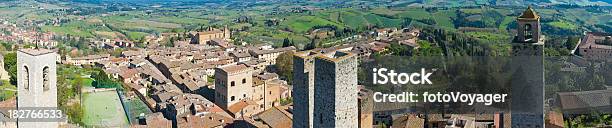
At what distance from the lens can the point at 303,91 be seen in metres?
7.09

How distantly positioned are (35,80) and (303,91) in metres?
3.65

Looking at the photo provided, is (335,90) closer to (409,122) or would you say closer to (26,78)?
(26,78)

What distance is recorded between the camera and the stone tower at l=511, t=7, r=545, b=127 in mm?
6462

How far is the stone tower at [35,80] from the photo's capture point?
8547mm

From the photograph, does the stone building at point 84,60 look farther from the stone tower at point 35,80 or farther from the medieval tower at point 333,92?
the medieval tower at point 333,92

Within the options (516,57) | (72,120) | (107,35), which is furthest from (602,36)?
(107,35)

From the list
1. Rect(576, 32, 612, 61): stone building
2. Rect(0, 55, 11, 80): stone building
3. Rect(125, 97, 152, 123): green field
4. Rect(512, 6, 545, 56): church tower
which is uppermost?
Rect(512, 6, 545, 56): church tower

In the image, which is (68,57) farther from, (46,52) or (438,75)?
(46,52)

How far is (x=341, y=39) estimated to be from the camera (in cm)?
3900

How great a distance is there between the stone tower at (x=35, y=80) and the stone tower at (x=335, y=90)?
3.96 meters

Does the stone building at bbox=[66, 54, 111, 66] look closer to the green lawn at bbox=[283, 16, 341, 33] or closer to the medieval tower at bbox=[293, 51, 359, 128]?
the green lawn at bbox=[283, 16, 341, 33]

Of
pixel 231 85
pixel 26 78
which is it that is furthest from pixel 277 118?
pixel 26 78

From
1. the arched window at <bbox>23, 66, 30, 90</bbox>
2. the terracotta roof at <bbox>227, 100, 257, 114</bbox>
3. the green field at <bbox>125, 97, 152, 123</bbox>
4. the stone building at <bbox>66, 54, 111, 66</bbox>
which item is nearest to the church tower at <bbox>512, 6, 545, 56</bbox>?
the arched window at <bbox>23, 66, 30, 90</bbox>

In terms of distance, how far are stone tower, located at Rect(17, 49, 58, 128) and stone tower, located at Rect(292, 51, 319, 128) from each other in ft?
11.4
